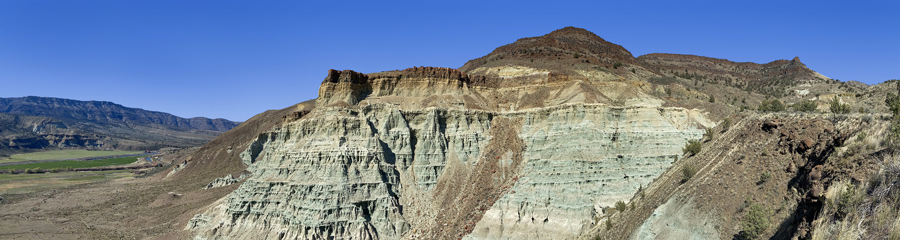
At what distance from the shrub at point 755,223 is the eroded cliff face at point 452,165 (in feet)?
44.9

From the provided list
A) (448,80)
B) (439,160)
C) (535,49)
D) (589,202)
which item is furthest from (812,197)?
(535,49)

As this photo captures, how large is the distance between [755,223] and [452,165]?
27.5 meters

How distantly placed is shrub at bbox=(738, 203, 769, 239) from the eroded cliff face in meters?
13.7

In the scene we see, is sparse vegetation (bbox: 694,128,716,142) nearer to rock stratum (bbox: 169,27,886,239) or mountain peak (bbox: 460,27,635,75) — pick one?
rock stratum (bbox: 169,27,886,239)

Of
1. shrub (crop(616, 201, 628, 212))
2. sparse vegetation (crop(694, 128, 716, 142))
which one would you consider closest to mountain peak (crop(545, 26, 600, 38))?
sparse vegetation (crop(694, 128, 716, 142))

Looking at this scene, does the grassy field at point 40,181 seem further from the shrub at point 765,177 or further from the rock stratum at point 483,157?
the shrub at point 765,177

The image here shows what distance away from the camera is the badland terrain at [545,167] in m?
20.1

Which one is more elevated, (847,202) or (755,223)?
(847,202)

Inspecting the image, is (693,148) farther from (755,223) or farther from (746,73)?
(746,73)

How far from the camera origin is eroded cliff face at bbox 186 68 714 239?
3641 centimetres

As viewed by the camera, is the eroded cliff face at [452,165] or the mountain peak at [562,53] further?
the mountain peak at [562,53]

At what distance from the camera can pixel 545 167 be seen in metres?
→ 38.6

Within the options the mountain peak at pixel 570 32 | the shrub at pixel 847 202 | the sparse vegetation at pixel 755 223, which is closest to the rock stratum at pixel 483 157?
the sparse vegetation at pixel 755 223

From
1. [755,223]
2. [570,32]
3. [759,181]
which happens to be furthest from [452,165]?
[570,32]
